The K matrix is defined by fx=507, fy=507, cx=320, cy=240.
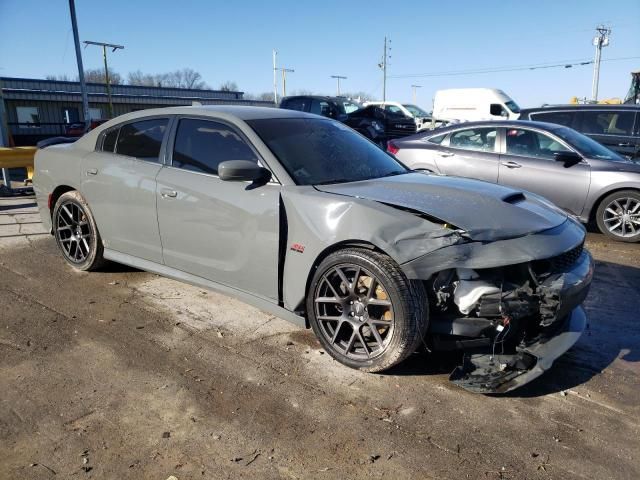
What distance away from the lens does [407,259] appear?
2.90 meters

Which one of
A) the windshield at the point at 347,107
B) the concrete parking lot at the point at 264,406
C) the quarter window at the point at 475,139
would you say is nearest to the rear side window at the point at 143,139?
the concrete parking lot at the point at 264,406

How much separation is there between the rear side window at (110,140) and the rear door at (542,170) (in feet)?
16.8

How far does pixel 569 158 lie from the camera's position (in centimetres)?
670

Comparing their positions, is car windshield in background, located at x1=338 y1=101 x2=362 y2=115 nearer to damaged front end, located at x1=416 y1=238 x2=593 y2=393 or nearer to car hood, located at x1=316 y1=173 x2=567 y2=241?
car hood, located at x1=316 y1=173 x2=567 y2=241

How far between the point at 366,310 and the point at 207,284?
55.3 inches

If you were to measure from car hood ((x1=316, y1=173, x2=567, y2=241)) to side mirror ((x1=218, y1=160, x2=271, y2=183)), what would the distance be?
444 mm

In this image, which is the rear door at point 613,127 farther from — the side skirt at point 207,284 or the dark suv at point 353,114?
the dark suv at point 353,114

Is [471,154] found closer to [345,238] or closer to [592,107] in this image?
[592,107]

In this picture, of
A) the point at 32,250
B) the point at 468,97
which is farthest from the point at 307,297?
the point at 468,97

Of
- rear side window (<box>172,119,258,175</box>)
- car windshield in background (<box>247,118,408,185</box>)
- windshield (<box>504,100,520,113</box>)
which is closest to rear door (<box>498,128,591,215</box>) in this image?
car windshield in background (<box>247,118,408,185</box>)

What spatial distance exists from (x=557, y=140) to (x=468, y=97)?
14.6 meters

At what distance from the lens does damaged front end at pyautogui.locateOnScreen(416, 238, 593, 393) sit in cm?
286

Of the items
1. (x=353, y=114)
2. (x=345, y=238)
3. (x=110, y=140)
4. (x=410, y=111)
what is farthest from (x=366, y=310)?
(x=410, y=111)

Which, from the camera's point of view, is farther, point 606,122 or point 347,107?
point 347,107
